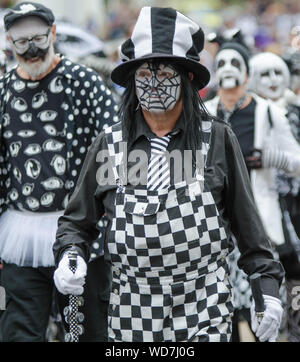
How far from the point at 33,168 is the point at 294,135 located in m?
2.59

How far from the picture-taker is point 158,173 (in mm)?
3676

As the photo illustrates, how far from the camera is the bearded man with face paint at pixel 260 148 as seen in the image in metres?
6.03

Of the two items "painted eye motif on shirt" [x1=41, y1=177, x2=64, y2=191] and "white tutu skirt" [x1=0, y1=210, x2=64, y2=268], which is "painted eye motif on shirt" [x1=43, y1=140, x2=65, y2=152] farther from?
"white tutu skirt" [x1=0, y1=210, x2=64, y2=268]

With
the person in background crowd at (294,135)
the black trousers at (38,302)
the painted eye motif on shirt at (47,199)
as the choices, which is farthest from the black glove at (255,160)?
the painted eye motif on shirt at (47,199)

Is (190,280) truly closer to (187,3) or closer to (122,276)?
(122,276)

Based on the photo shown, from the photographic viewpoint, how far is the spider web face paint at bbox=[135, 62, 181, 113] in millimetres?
3719

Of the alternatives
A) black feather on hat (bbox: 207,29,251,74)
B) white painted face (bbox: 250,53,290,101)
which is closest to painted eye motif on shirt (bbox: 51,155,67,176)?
black feather on hat (bbox: 207,29,251,74)

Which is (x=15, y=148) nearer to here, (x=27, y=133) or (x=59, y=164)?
(x=27, y=133)

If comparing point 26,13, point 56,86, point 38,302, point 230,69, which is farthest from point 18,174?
point 230,69

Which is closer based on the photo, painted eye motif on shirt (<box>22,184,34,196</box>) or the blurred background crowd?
painted eye motif on shirt (<box>22,184,34,196</box>)

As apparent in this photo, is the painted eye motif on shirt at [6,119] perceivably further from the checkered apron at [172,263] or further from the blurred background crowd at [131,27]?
the blurred background crowd at [131,27]

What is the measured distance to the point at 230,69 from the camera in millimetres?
6645
